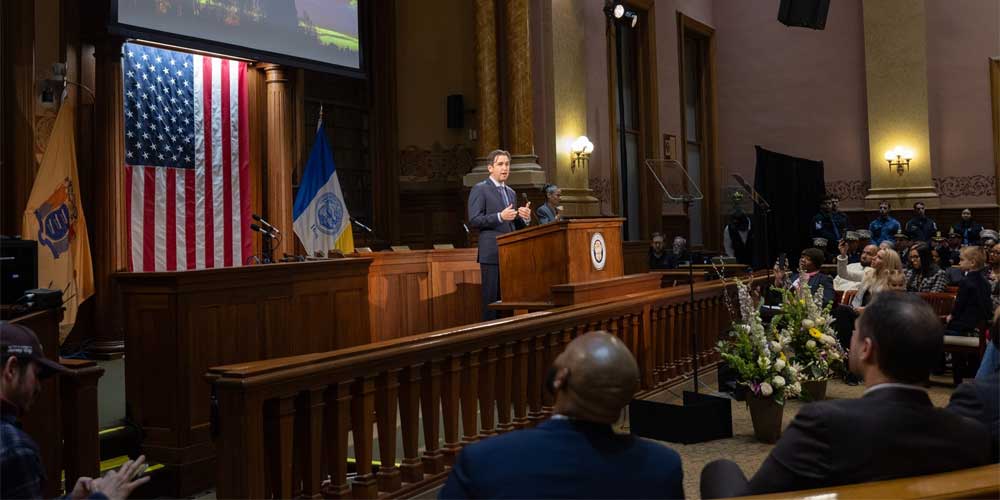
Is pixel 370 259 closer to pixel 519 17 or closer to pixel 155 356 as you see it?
pixel 155 356

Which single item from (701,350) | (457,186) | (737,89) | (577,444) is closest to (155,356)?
(577,444)

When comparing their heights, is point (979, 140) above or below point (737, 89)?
below

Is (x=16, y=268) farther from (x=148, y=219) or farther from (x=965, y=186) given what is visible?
(x=965, y=186)

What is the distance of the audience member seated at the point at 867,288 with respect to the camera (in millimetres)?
6441

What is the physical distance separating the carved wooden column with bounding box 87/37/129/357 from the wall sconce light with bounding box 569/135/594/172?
4871 millimetres

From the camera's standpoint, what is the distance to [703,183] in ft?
48.4

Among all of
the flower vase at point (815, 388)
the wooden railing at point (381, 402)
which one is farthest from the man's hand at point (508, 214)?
the flower vase at point (815, 388)

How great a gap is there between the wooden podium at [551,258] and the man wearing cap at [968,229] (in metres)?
7.82

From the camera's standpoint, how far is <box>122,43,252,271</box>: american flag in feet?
27.2

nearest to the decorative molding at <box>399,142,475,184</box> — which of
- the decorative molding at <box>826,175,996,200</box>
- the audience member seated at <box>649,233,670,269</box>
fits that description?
the audience member seated at <box>649,233,670,269</box>

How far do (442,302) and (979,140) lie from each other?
9.41 meters

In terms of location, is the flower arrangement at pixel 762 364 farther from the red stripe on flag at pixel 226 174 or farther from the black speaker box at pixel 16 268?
the red stripe on flag at pixel 226 174

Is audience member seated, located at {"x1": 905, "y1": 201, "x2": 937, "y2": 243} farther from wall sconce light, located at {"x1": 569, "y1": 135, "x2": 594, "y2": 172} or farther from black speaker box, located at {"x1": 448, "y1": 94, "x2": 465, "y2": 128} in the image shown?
black speaker box, located at {"x1": 448, "y1": 94, "x2": 465, "y2": 128}

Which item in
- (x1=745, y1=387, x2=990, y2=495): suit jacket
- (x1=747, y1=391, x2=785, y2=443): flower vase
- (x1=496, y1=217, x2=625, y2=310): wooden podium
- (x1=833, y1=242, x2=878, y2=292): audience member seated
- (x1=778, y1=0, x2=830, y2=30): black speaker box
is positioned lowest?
(x1=747, y1=391, x2=785, y2=443): flower vase
